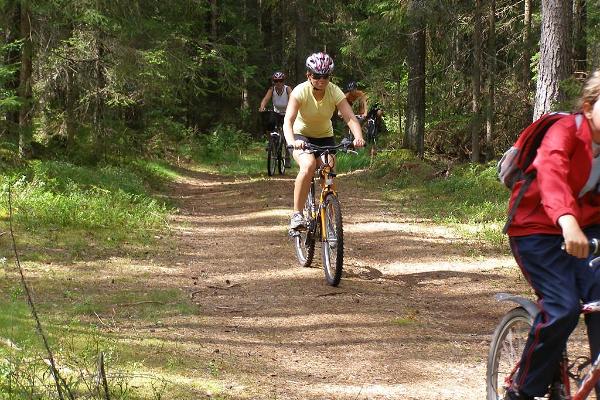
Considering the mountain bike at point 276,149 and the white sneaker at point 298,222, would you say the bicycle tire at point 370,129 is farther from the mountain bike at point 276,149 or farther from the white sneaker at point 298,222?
the white sneaker at point 298,222

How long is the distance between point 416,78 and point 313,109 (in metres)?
10.6

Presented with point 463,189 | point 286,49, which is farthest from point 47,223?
point 286,49

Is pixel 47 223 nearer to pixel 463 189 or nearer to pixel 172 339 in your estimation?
pixel 172 339

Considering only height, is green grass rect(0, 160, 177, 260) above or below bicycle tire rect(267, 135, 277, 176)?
below

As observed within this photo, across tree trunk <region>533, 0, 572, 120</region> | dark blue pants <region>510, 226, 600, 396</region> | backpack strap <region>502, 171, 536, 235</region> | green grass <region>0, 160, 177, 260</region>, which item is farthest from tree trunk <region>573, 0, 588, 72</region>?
dark blue pants <region>510, 226, 600, 396</region>

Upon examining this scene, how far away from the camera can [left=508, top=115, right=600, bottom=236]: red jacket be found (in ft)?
11.3

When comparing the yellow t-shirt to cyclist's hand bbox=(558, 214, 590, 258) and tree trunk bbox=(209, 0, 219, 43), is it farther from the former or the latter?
tree trunk bbox=(209, 0, 219, 43)

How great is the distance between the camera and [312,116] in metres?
8.54

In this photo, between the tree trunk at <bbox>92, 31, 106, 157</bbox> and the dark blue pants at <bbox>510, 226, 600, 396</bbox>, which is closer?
the dark blue pants at <bbox>510, 226, 600, 396</bbox>

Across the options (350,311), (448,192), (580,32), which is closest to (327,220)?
(350,311)

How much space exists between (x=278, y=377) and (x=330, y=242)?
2896 mm

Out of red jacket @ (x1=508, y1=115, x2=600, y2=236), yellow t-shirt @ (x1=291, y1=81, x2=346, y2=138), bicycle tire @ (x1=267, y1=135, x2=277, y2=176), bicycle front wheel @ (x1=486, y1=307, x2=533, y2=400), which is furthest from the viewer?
bicycle tire @ (x1=267, y1=135, x2=277, y2=176)

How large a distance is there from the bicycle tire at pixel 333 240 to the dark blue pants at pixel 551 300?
4.03m

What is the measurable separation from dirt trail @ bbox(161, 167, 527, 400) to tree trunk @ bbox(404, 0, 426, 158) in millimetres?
6963
